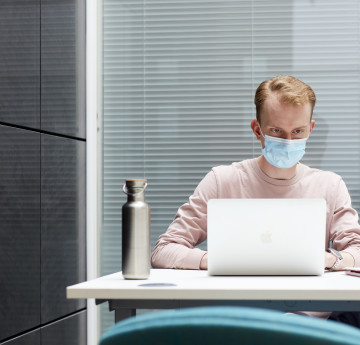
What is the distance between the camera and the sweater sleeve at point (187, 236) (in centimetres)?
195

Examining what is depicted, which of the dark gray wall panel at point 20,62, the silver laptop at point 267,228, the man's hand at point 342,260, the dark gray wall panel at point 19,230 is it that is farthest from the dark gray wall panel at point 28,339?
the man's hand at point 342,260

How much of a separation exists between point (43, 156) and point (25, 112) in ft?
0.86

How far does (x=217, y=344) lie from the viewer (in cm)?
57

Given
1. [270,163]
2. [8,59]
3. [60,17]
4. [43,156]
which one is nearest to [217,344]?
[270,163]

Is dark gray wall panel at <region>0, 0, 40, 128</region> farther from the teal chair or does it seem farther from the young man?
the teal chair

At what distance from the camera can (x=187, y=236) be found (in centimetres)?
228

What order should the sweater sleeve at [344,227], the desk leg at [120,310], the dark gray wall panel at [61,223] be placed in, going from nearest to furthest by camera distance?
the desk leg at [120,310], the sweater sleeve at [344,227], the dark gray wall panel at [61,223]

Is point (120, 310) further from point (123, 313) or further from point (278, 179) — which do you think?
point (278, 179)

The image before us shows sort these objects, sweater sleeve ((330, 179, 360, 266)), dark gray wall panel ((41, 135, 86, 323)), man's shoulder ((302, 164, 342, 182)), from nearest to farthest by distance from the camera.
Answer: sweater sleeve ((330, 179, 360, 266)) < man's shoulder ((302, 164, 342, 182)) < dark gray wall panel ((41, 135, 86, 323))

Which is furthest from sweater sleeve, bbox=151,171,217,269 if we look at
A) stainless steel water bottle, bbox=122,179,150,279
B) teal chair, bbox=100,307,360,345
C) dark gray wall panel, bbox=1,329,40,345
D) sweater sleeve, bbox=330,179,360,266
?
teal chair, bbox=100,307,360,345

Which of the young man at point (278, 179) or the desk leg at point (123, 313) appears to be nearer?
the desk leg at point (123, 313)

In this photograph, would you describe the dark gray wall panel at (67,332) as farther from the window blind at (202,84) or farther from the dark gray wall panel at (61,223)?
the window blind at (202,84)

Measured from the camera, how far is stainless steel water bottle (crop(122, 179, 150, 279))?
1.58 meters

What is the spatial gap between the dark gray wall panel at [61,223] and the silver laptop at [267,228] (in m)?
1.23
